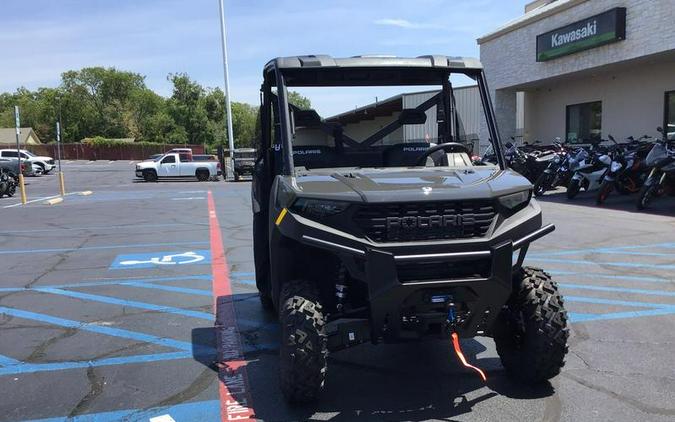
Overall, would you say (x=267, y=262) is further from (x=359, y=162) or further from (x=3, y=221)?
(x=3, y=221)

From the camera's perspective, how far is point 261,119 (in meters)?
5.22

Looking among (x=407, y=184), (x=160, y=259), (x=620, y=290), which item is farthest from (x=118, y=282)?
(x=620, y=290)

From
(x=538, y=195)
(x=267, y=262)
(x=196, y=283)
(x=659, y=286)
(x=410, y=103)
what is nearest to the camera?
(x=267, y=262)

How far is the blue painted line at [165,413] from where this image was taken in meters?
3.82

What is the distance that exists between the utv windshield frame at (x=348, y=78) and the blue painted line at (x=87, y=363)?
184 cm

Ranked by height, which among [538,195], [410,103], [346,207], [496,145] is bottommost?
[538,195]

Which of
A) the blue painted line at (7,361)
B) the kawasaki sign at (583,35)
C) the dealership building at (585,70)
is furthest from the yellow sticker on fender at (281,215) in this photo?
the kawasaki sign at (583,35)

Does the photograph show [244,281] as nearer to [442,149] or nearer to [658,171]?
[442,149]

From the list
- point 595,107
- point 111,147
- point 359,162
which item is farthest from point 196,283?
point 111,147

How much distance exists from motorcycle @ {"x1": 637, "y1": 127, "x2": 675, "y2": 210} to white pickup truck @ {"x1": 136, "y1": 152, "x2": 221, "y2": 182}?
2697 centimetres

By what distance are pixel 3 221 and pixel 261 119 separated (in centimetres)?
1286

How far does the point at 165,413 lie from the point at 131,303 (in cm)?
310

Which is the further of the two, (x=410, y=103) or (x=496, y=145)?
(x=410, y=103)

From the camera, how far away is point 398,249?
11.4 feet
